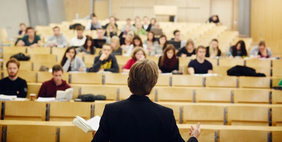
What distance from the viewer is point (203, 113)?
3.32 metres

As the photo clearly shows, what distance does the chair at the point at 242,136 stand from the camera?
2830 mm

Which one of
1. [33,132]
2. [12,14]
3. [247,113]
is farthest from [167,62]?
[12,14]

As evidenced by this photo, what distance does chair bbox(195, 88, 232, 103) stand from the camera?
13.0 ft

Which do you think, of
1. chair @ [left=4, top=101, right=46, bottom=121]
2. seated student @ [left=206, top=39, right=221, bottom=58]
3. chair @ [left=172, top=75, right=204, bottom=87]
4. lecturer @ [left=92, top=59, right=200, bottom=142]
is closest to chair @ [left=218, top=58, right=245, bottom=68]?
seated student @ [left=206, top=39, right=221, bottom=58]

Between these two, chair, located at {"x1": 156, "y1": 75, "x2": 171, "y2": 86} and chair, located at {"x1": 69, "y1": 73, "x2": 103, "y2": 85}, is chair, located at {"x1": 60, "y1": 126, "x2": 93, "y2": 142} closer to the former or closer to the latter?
chair, located at {"x1": 69, "y1": 73, "x2": 103, "y2": 85}

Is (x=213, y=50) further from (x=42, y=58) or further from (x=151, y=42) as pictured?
(x=42, y=58)

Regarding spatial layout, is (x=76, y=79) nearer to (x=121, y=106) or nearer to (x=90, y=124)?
(x=90, y=124)

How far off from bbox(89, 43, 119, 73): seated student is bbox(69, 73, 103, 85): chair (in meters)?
0.39

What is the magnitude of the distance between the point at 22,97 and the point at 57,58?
2056 mm

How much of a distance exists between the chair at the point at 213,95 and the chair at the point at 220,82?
520 millimetres

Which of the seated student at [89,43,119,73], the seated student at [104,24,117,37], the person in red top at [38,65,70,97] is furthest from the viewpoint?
the seated student at [104,24,117,37]

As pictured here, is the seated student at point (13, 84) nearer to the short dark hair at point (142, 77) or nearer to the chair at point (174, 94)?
the chair at point (174, 94)

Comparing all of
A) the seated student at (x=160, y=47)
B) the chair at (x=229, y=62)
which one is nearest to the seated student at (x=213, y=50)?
the chair at (x=229, y=62)

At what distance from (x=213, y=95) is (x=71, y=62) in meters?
2.30
